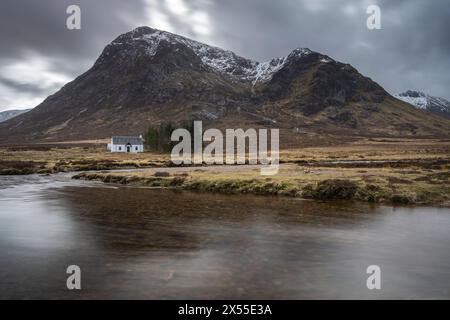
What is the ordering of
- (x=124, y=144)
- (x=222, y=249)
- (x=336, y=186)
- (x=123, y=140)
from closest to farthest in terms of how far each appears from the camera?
1. (x=222, y=249)
2. (x=336, y=186)
3. (x=124, y=144)
4. (x=123, y=140)

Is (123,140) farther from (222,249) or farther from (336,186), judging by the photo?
(222,249)

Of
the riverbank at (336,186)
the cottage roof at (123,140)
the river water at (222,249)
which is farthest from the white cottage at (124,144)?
the river water at (222,249)

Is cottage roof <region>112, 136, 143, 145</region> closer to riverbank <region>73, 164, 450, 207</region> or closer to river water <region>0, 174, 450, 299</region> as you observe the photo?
riverbank <region>73, 164, 450, 207</region>

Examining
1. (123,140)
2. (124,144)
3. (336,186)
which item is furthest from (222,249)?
(123,140)

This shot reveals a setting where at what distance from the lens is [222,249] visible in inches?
966

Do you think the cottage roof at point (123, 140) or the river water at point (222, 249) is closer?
the river water at point (222, 249)

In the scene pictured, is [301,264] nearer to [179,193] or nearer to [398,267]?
[398,267]

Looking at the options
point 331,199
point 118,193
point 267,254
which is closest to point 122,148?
point 118,193

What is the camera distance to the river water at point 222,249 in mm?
17812

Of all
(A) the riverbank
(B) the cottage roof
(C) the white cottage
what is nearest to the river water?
(A) the riverbank

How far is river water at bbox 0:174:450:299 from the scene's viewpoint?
1781 centimetres

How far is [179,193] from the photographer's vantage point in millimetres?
51969

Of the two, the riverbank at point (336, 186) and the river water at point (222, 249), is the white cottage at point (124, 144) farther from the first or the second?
the river water at point (222, 249)

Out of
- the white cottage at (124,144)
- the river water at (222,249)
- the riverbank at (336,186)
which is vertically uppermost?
the white cottage at (124,144)
